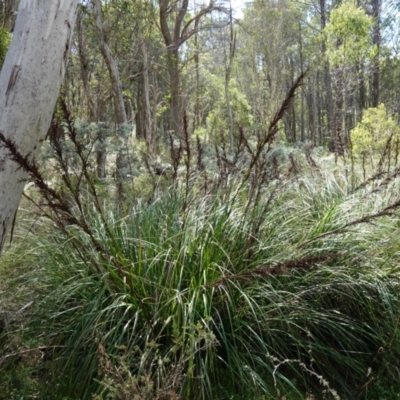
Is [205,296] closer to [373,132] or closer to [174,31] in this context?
[373,132]

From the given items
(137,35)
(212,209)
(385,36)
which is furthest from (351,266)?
(385,36)

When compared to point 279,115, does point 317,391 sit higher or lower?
lower

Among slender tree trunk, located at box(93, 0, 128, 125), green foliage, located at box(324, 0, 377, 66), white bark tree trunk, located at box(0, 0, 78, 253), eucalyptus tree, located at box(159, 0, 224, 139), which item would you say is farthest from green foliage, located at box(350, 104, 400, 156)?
white bark tree trunk, located at box(0, 0, 78, 253)

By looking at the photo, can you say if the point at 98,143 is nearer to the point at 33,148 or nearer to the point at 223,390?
the point at 33,148

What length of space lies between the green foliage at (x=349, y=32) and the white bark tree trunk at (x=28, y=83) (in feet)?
39.1

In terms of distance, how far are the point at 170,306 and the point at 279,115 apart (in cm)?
118

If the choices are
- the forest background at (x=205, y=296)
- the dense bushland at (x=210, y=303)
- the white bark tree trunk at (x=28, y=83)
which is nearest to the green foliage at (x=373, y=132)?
the forest background at (x=205, y=296)

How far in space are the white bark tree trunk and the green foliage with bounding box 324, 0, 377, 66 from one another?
11.9 metres

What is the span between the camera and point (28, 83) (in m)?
2.54

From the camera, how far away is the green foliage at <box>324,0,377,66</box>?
1329cm

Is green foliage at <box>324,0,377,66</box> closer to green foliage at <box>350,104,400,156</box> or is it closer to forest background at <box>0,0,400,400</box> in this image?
green foliage at <box>350,104,400,156</box>

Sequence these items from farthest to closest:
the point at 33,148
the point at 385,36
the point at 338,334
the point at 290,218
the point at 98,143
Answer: the point at 385,36, the point at 98,143, the point at 290,218, the point at 338,334, the point at 33,148

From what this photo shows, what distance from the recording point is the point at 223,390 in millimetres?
2445

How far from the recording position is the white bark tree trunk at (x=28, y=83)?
2.53 m
